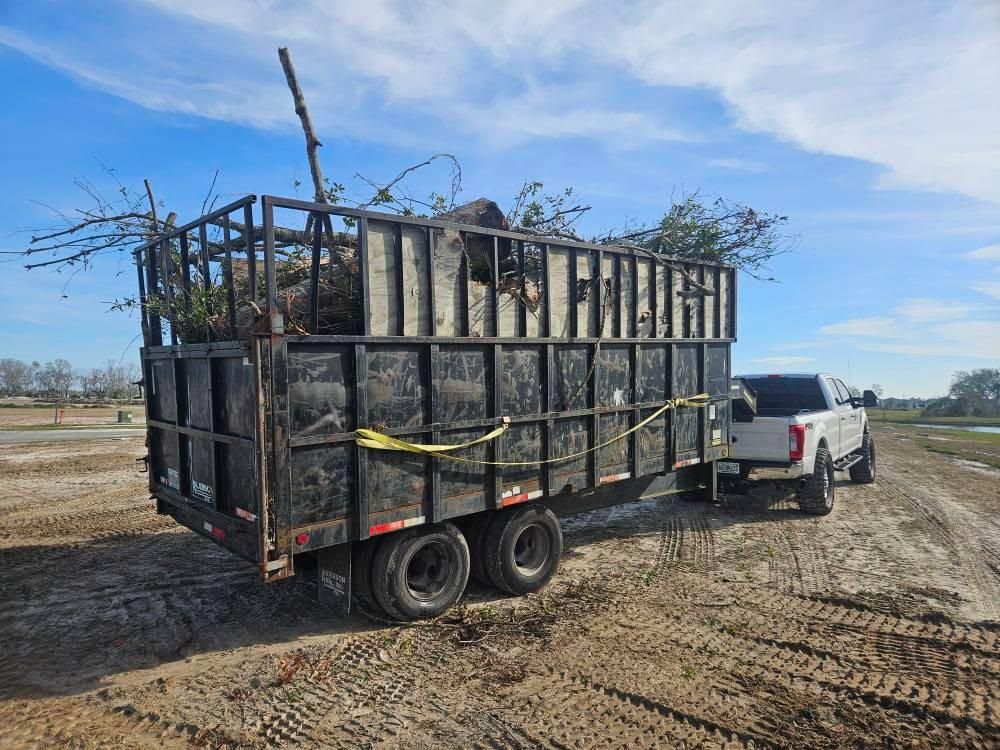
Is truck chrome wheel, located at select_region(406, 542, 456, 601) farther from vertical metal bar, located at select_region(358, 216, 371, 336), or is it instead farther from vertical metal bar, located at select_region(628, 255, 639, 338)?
vertical metal bar, located at select_region(628, 255, 639, 338)

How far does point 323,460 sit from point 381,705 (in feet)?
5.49

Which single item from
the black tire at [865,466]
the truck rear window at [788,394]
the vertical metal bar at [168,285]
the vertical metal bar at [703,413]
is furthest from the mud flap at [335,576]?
the black tire at [865,466]

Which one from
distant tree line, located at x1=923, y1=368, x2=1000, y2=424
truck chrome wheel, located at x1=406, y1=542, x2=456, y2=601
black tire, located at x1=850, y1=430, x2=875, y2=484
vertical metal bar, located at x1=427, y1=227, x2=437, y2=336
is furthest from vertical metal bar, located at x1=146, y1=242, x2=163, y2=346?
distant tree line, located at x1=923, y1=368, x2=1000, y2=424

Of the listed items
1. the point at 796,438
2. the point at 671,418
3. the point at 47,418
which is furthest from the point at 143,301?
the point at 47,418

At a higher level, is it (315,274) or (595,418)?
(315,274)

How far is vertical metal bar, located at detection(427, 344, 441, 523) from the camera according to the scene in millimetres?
4988

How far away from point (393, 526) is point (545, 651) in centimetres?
149

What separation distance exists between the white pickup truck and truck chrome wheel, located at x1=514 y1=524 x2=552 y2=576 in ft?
12.6

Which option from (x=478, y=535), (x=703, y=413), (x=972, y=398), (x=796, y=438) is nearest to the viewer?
(x=478, y=535)

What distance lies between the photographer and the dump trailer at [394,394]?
4.38 metres

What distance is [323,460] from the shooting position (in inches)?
176

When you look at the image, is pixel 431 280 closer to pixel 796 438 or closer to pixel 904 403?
pixel 796 438

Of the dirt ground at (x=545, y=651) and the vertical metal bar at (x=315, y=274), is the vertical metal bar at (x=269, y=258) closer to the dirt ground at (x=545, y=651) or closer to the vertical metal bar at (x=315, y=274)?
the vertical metal bar at (x=315, y=274)

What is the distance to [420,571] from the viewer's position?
5332 mm
